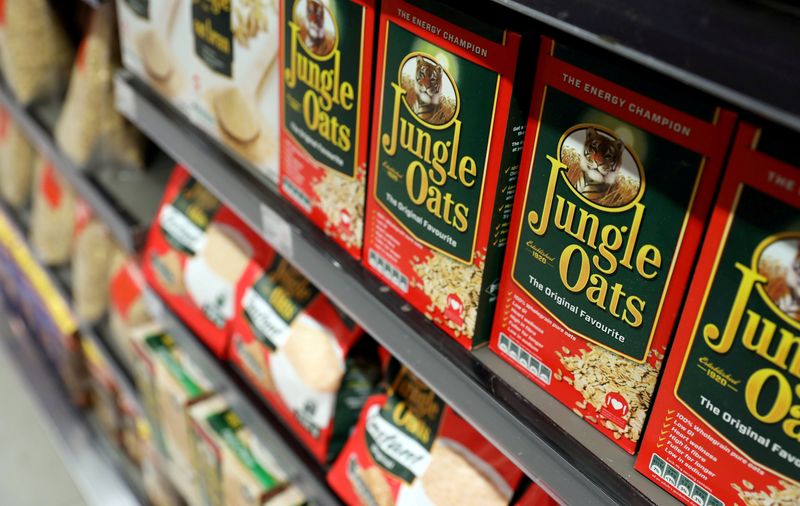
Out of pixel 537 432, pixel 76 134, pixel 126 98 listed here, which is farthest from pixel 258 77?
pixel 76 134

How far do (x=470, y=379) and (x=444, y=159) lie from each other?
0.25m

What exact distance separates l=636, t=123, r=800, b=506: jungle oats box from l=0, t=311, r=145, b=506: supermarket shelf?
2058 mm

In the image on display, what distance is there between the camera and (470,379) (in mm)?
870

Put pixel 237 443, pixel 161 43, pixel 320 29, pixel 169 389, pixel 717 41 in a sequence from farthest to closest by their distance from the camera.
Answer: pixel 169 389, pixel 237 443, pixel 161 43, pixel 320 29, pixel 717 41

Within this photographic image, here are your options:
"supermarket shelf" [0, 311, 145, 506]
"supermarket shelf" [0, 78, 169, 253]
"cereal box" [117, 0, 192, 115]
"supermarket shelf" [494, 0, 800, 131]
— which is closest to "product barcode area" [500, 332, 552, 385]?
"supermarket shelf" [494, 0, 800, 131]

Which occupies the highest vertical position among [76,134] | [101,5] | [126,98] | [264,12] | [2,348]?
[264,12]

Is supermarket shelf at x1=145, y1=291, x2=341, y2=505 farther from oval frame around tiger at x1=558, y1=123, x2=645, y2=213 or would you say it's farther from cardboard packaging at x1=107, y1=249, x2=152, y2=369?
oval frame around tiger at x1=558, y1=123, x2=645, y2=213

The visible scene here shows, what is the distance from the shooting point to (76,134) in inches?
72.9

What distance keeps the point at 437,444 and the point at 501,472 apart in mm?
116

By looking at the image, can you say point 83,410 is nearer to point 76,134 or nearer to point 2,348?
point 2,348

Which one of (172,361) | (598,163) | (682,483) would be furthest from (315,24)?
(172,361)

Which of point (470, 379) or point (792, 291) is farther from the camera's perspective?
point (470, 379)

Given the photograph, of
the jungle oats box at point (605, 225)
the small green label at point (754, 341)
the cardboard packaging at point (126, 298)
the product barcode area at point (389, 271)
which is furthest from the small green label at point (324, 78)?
the cardboard packaging at point (126, 298)

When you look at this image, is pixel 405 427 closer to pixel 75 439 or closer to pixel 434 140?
pixel 434 140
